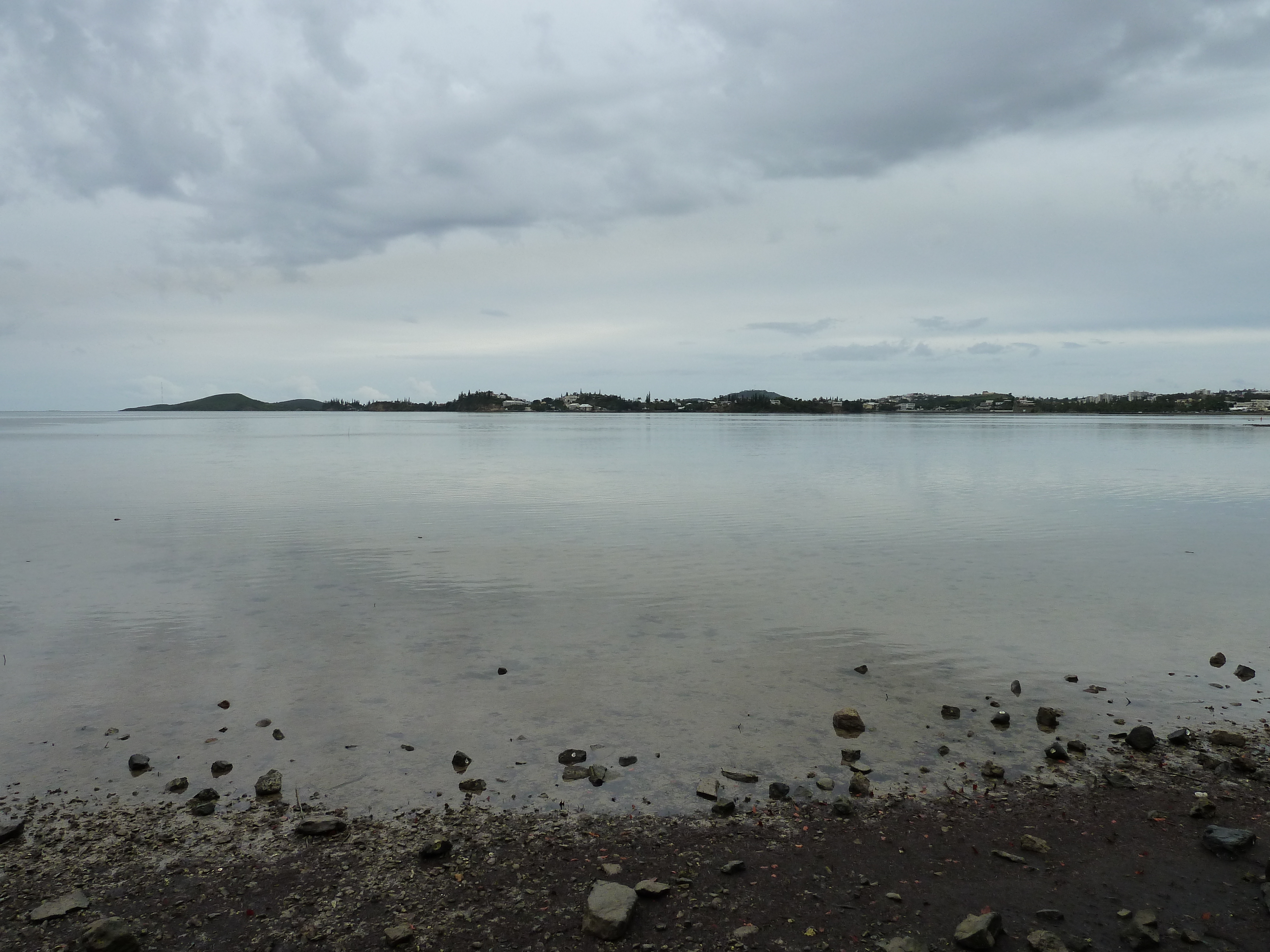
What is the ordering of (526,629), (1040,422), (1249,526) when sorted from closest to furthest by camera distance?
1. (526,629)
2. (1249,526)
3. (1040,422)

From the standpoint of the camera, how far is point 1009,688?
32.6 feet

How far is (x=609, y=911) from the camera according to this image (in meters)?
5.34

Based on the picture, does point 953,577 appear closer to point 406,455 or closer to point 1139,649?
point 1139,649

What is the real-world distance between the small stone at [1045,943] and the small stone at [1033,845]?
1.05 meters

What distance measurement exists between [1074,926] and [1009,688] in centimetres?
488

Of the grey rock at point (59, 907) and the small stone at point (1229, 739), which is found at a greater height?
the grey rock at point (59, 907)

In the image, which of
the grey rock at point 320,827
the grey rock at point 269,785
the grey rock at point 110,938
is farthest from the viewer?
the grey rock at point 269,785

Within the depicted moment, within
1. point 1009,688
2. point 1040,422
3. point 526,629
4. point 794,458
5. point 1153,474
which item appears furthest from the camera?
point 1040,422

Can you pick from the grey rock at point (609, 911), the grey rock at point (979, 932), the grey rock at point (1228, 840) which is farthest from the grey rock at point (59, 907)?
the grey rock at point (1228, 840)

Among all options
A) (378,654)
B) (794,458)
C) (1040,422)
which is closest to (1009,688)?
(378,654)

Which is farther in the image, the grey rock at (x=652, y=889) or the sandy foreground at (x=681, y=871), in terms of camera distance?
the grey rock at (x=652, y=889)

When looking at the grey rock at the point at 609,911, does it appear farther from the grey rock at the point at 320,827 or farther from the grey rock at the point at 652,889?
the grey rock at the point at 320,827

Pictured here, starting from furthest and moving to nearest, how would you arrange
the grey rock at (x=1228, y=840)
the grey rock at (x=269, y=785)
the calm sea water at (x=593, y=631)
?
1. the calm sea water at (x=593, y=631)
2. the grey rock at (x=269, y=785)
3. the grey rock at (x=1228, y=840)

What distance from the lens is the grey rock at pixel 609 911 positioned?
206 inches
